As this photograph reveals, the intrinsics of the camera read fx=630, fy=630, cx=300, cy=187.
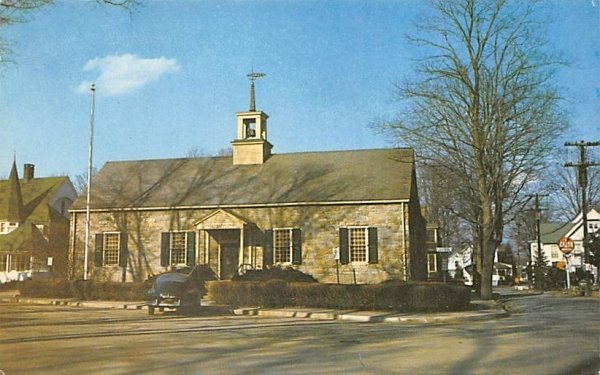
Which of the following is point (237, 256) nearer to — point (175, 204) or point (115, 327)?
point (175, 204)

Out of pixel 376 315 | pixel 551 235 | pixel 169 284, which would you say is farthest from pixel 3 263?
pixel 551 235

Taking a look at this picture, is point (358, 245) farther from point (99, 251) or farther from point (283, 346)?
point (283, 346)

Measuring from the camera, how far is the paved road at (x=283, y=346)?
377 inches

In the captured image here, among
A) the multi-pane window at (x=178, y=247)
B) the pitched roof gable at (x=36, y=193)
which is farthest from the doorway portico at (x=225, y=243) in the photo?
the pitched roof gable at (x=36, y=193)

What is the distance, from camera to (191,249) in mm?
31922

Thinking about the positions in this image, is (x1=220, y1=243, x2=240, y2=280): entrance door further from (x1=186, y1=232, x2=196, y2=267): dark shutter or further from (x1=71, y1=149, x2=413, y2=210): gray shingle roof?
(x1=71, y1=149, x2=413, y2=210): gray shingle roof

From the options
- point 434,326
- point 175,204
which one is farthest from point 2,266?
point 434,326

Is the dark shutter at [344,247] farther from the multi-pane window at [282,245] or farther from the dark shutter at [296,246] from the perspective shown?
the multi-pane window at [282,245]

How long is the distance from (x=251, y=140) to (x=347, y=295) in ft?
50.5

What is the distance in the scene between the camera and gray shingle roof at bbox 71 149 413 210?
3139cm

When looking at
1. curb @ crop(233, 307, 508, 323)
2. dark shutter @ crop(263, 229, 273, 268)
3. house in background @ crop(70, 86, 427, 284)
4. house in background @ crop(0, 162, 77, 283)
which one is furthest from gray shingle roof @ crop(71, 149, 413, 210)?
curb @ crop(233, 307, 508, 323)

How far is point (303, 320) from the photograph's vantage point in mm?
18750

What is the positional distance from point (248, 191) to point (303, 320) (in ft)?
48.3

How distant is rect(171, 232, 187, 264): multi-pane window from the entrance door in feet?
6.53
